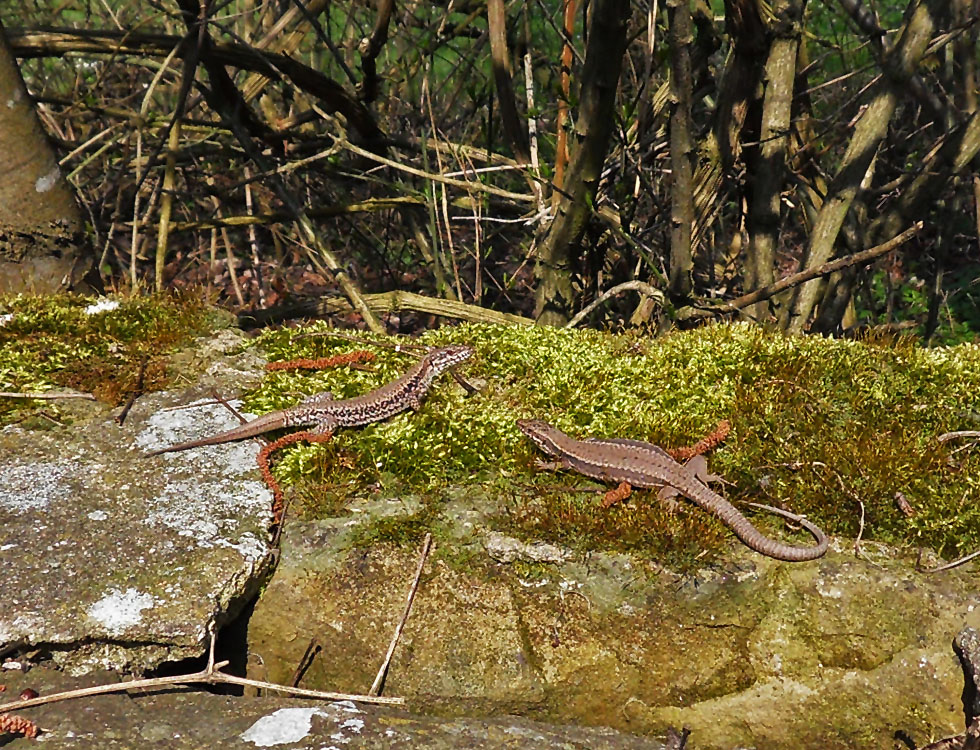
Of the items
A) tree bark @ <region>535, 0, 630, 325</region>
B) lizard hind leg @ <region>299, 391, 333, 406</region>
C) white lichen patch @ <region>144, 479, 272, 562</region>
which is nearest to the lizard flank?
lizard hind leg @ <region>299, 391, 333, 406</region>

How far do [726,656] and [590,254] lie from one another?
13.0 feet

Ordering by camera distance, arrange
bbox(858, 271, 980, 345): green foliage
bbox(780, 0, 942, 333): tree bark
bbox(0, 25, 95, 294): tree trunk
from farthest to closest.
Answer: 1. bbox(858, 271, 980, 345): green foliage
2. bbox(780, 0, 942, 333): tree bark
3. bbox(0, 25, 95, 294): tree trunk

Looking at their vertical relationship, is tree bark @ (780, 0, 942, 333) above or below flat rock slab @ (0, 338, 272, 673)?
above

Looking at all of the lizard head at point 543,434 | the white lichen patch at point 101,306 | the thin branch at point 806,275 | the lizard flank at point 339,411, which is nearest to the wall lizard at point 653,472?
the lizard head at point 543,434

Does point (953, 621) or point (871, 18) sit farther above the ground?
point (871, 18)

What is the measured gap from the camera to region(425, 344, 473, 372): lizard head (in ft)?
12.4

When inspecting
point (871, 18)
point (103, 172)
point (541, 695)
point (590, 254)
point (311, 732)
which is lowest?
point (541, 695)

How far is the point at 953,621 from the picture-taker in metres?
2.77

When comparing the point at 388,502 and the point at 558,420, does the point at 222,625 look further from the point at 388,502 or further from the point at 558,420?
the point at 558,420

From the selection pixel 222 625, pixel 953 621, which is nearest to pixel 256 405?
pixel 222 625

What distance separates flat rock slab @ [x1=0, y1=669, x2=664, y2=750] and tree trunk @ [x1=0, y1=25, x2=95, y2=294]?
118 inches

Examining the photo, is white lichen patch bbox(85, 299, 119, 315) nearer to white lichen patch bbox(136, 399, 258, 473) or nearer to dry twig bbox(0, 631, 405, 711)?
white lichen patch bbox(136, 399, 258, 473)

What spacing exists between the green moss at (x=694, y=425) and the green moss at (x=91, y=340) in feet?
1.70

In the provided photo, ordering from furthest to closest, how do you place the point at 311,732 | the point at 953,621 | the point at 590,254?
the point at 590,254 < the point at 953,621 < the point at 311,732
